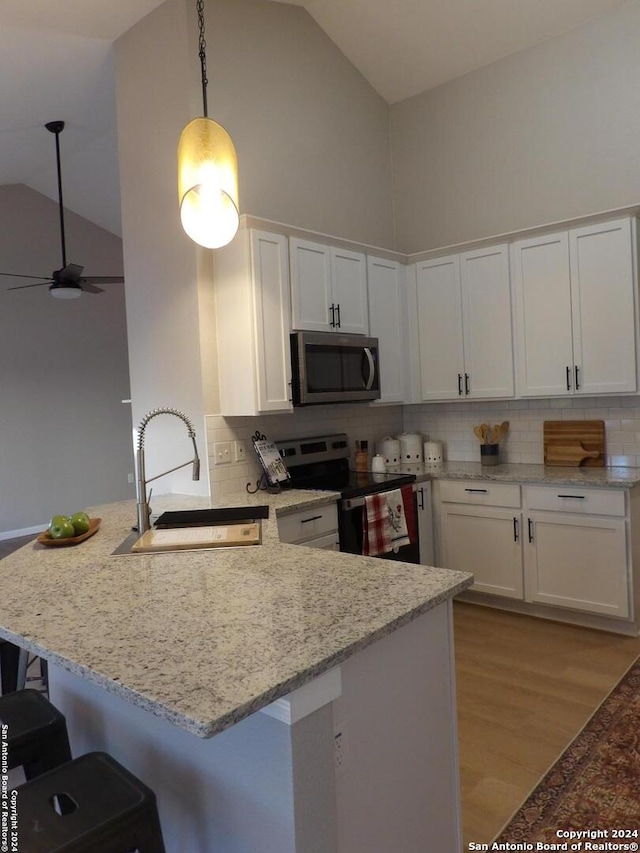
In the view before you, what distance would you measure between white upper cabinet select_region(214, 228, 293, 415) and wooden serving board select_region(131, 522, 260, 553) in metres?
1.07

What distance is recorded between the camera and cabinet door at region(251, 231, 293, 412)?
10.5 feet

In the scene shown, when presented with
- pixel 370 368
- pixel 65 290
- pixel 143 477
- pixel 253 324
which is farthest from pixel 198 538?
pixel 65 290

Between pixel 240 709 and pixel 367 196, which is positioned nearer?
pixel 240 709

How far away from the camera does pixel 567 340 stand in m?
3.64

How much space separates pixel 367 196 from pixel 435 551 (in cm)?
261

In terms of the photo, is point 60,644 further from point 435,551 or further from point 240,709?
point 435,551

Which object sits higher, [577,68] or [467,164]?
[577,68]

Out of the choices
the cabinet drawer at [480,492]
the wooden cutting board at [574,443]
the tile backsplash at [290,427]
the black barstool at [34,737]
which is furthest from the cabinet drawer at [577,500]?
the black barstool at [34,737]

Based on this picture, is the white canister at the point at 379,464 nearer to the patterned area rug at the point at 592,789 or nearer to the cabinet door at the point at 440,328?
the cabinet door at the point at 440,328

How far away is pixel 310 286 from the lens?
3.54 m

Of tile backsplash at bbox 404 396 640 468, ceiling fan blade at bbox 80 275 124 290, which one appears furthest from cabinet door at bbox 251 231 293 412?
ceiling fan blade at bbox 80 275 124 290

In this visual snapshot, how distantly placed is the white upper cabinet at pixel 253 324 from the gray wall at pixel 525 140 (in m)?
1.69

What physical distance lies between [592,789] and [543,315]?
8.42 feet

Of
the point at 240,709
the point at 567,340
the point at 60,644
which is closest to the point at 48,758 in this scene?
the point at 60,644
